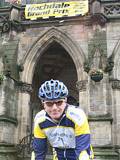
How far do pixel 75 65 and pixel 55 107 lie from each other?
35.7 ft

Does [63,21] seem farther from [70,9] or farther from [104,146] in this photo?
[104,146]

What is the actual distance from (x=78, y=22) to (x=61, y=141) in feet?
37.2

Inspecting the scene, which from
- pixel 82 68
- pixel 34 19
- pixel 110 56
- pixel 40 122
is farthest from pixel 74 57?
pixel 40 122

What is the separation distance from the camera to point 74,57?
13.1 meters

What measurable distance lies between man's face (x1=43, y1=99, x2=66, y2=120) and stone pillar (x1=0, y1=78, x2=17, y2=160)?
9421 mm

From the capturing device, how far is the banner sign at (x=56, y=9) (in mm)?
13359

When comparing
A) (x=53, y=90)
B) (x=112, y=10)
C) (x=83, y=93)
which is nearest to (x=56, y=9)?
(x=112, y=10)

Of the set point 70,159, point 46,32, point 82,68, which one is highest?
point 46,32

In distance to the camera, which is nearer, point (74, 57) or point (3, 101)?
point (3, 101)

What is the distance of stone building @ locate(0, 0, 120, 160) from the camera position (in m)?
11.6

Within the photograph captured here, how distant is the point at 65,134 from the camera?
2451 millimetres

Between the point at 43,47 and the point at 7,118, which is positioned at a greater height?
the point at 43,47

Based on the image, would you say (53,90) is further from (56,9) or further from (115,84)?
(56,9)

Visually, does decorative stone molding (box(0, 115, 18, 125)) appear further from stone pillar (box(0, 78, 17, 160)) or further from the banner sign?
the banner sign
